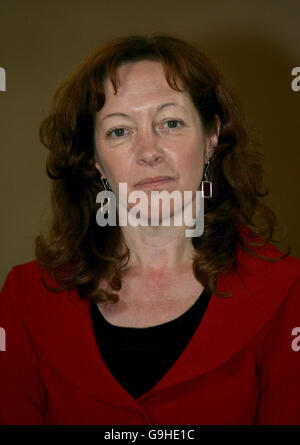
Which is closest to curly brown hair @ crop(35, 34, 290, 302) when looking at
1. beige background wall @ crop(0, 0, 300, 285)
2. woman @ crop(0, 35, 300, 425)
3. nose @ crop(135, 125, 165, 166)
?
woman @ crop(0, 35, 300, 425)

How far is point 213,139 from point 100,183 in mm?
280

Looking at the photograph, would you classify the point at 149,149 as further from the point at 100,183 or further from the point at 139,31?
the point at 139,31

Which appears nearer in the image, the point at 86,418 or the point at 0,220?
the point at 86,418

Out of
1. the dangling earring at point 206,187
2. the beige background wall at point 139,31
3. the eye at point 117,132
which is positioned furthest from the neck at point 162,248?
the beige background wall at point 139,31

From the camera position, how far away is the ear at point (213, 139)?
106cm

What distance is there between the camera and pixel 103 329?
963 millimetres

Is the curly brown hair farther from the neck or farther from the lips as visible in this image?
the lips

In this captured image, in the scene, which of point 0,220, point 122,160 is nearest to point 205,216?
point 122,160

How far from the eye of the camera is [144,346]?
0.93 m

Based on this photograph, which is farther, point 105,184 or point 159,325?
point 105,184

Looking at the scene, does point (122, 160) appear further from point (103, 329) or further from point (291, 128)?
point (291, 128)

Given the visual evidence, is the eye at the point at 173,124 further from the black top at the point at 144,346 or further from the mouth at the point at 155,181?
the black top at the point at 144,346

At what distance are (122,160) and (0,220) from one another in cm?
57

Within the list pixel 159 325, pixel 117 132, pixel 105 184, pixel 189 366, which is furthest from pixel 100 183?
pixel 189 366
